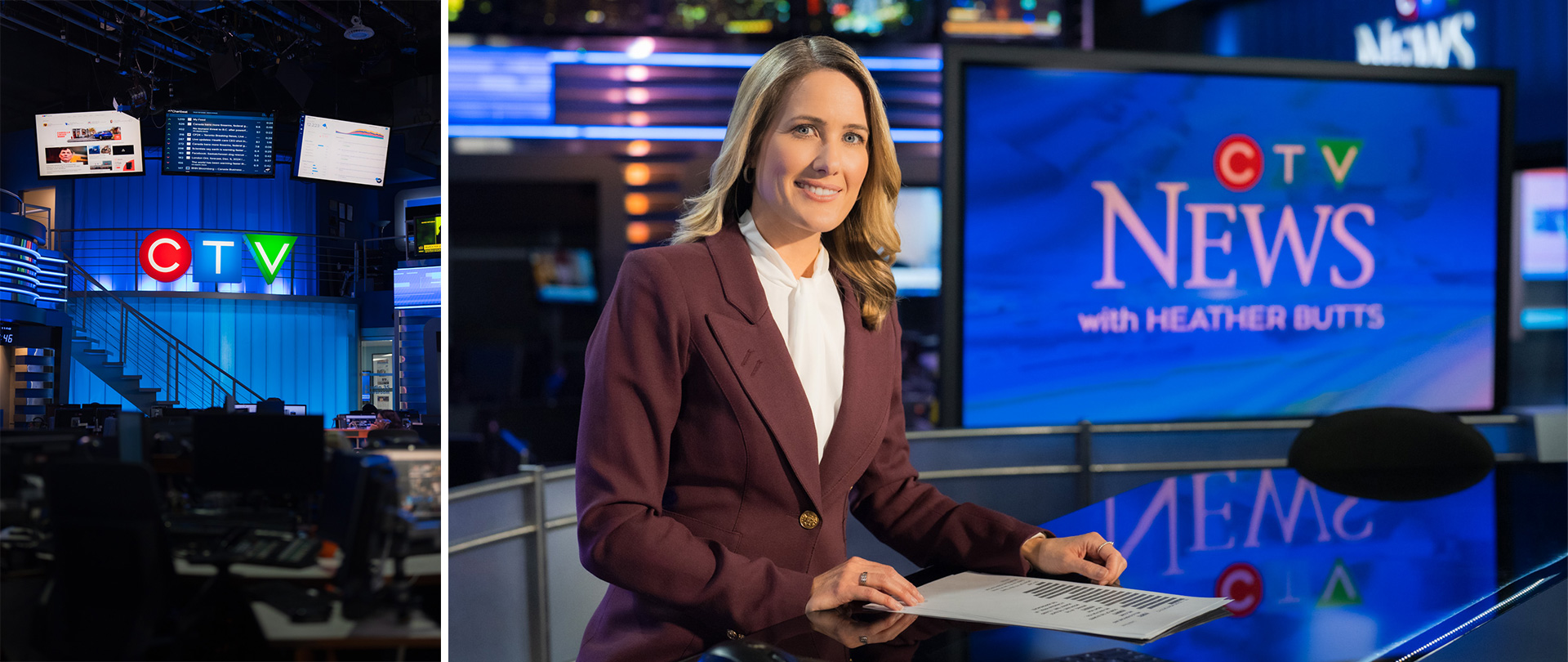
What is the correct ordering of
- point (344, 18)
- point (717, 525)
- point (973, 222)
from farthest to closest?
point (973, 222), point (344, 18), point (717, 525)

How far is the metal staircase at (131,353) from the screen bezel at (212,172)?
0.59 ft

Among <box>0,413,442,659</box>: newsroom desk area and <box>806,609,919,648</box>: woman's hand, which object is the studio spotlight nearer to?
<box>0,413,442,659</box>: newsroom desk area

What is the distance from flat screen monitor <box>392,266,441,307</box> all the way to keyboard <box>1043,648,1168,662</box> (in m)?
1.09

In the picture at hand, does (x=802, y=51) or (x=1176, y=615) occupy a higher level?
(x=802, y=51)

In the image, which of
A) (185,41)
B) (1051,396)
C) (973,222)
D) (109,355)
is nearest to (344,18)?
(185,41)

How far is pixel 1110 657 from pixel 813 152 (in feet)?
2.18

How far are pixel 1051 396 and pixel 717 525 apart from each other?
2286 millimetres

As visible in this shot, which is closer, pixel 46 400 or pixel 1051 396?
pixel 46 400

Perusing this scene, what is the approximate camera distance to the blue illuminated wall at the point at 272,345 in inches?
56.3

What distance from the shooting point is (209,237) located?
1458 mm

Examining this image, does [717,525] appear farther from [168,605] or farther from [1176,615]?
[168,605]

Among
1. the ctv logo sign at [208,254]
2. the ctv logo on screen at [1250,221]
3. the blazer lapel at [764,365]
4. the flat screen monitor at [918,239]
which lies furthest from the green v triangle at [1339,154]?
the ctv logo sign at [208,254]

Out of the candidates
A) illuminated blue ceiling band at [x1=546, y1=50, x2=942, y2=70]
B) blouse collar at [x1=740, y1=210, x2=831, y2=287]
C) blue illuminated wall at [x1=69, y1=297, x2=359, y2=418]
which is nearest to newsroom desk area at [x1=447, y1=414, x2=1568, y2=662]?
blouse collar at [x1=740, y1=210, x2=831, y2=287]

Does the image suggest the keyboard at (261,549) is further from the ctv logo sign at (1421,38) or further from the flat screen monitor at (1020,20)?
the flat screen monitor at (1020,20)
